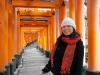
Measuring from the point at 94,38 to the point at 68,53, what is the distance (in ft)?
11.3

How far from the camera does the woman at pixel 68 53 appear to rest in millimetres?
3008

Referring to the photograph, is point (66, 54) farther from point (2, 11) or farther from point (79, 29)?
point (79, 29)

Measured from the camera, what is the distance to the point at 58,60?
10.3ft

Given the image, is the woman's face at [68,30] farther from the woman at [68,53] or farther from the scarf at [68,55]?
the scarf at [68,55]

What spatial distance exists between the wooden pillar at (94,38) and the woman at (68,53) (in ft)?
10.6

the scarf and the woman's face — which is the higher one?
the woman's face

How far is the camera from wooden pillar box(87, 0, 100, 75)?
6188 mm

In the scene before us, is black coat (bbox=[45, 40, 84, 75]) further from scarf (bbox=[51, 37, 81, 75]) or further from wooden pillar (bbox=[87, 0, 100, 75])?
wooden pillar (bbox=[87, 0, 100, 75])

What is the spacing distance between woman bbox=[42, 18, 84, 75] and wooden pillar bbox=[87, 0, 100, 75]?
3.22m

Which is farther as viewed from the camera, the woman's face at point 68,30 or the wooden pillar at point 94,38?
the wooden pillar at point 94,38

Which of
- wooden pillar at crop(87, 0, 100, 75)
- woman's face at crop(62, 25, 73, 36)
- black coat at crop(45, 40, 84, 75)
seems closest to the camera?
black coat at crop(45, 40, 84, 75)

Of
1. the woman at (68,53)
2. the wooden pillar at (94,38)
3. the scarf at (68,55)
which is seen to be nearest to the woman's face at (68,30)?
the woman at (68,53)

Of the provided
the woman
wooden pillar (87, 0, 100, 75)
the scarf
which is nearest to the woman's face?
the woman

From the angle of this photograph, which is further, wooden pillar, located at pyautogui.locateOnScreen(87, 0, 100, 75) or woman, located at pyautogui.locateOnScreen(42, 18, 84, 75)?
wooden pillar, located at pyautogui.locateOnScreen(87, 0, 100, 75)
